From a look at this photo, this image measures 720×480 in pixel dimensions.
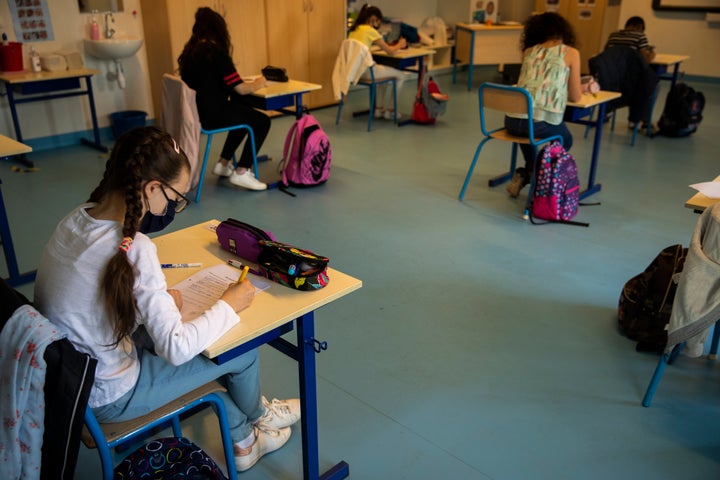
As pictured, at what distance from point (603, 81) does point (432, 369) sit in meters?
3.88

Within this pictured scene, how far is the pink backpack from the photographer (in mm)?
4363

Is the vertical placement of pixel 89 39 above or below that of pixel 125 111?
above

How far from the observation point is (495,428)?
2.16 metres

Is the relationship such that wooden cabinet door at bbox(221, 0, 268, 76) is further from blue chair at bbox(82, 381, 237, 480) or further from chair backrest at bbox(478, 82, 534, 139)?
blue chair at bbox(82, 381, 237, 480)

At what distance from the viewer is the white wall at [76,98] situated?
5.14 metres

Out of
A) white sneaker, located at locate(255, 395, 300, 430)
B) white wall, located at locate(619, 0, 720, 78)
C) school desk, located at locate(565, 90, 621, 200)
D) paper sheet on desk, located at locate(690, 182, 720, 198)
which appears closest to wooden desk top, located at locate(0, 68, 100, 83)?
school desk, located at locate(565, 90, 621, 200)

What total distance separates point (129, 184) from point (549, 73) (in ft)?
9.98

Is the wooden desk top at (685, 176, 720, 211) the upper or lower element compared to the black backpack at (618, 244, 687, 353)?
upper

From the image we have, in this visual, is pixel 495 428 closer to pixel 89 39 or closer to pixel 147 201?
pixel 147 201

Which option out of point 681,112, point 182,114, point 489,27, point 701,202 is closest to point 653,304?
point 701,202

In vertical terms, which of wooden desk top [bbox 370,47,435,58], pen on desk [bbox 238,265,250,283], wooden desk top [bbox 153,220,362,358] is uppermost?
wooden desk top [bbox 370,47,435,58]

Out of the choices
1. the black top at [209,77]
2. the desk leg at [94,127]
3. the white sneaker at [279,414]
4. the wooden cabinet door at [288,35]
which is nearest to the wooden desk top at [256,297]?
the white sneaker at [279,414]

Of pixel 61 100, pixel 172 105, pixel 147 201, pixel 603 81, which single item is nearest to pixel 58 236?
pixel 147 201

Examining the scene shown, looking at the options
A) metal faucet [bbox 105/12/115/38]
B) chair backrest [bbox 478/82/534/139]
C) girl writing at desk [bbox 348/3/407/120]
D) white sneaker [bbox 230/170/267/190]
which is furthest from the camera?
girl writing at desk [bbox 348/3/407/120]
